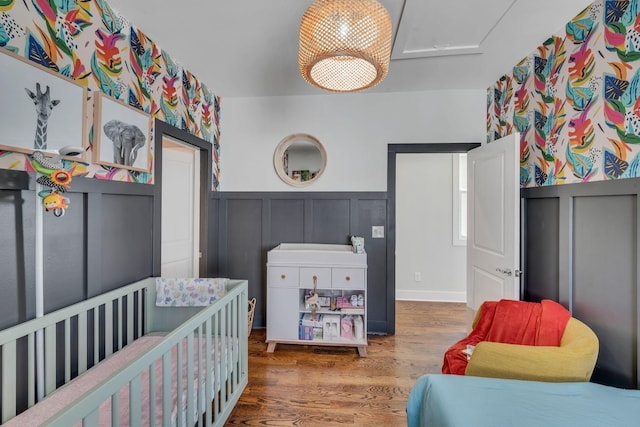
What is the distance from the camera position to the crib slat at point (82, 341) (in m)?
1.39

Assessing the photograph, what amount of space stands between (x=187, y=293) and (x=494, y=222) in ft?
7.64

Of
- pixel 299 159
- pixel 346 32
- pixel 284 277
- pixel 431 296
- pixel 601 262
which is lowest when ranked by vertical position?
pixel 431 296

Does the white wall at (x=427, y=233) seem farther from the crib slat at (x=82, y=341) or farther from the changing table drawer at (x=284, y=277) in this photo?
the crib slat at (x=82, y=341)

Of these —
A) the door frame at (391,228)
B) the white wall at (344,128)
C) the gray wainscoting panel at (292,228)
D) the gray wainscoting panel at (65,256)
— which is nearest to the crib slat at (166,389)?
the gray wainscoting panel at (65,256)

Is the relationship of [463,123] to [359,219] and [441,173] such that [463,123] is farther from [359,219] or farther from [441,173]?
[359,219]

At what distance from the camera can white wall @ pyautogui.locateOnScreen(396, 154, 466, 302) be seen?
3.69 meters

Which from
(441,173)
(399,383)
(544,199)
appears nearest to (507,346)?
(399,383)

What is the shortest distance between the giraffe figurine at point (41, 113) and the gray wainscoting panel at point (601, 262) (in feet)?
8.78

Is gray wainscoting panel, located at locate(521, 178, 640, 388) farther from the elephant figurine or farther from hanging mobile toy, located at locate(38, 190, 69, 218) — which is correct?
the elephant figurine

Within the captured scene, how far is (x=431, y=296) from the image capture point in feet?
12.2

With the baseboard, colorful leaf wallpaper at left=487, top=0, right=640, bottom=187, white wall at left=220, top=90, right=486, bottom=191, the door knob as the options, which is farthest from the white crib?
the baseboard

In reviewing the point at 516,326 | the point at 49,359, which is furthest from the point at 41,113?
the point at 516,326

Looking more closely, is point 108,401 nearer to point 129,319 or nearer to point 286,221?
point 129,319

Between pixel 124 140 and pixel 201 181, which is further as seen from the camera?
pixel 201 181
